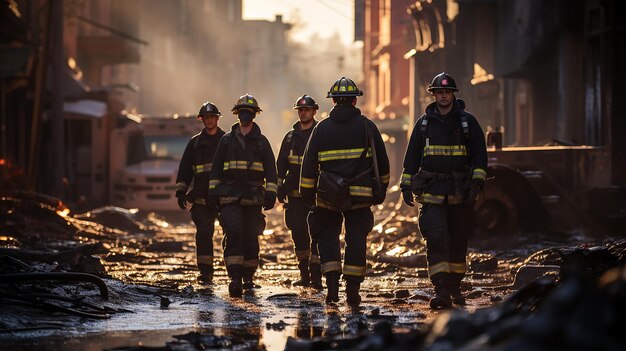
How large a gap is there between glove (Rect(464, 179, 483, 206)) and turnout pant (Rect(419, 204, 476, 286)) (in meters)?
0.11

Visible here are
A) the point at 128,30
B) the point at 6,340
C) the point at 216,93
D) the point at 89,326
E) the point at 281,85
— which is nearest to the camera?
the point at 6,340

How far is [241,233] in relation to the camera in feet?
39.0

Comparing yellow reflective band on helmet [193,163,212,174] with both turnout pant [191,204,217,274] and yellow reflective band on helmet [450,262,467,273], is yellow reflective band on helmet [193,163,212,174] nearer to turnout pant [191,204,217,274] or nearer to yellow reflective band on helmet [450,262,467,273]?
turnout pant [191,204,217,274]

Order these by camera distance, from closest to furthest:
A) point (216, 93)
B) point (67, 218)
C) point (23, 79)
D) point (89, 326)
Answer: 1. point (89, 326)
2. point (67, 218)
3. point (23, 79)
4. point (216, 93)

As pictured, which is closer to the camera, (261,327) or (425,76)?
(261,327)

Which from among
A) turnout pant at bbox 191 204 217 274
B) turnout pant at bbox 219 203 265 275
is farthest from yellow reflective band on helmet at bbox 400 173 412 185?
turnout pant at bbox 191 204 217 274

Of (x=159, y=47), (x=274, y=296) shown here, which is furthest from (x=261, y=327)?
(x=159, y=47)

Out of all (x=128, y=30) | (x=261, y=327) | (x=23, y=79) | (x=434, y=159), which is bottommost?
(x=261, y=327)

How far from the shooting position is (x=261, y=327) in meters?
8.54

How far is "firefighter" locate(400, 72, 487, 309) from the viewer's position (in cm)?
1027

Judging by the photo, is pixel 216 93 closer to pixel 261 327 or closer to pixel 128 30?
pixel 128 30

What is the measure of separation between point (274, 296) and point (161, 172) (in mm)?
18183

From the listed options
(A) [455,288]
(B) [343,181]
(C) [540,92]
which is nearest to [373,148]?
(B) [343,181]

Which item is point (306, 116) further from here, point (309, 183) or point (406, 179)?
point (406, 179)
